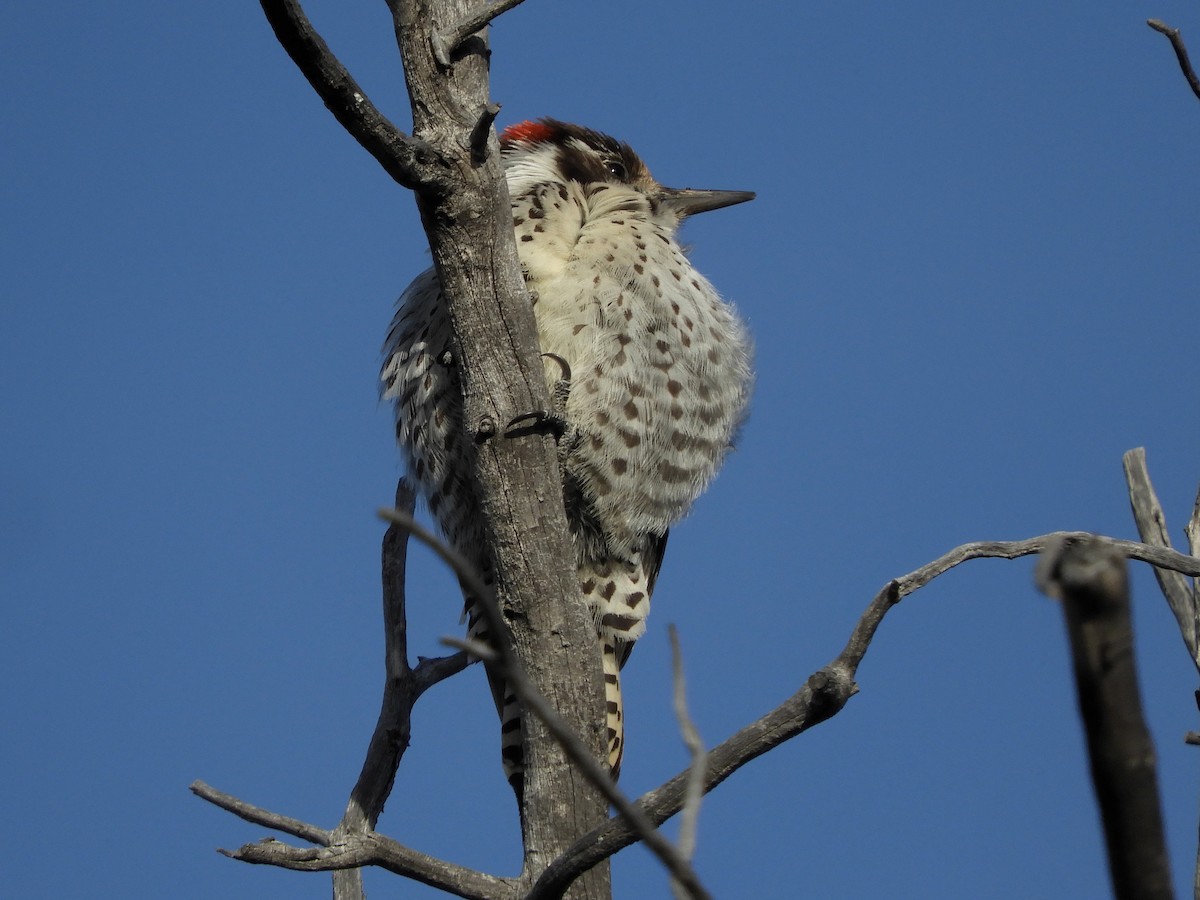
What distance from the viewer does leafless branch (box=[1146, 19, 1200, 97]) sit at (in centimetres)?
261

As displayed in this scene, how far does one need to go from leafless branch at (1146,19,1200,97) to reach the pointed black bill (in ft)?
7.78

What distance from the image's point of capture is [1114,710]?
3.06 feet

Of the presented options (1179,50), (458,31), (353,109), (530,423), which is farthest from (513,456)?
(1179,50)

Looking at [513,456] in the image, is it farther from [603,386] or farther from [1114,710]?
[1114,710]

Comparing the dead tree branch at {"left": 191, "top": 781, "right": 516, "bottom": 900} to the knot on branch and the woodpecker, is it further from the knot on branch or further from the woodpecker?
the knot on branch

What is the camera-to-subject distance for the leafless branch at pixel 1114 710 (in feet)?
2.99

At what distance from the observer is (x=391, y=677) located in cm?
372

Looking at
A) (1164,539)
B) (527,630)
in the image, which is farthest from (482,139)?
(1164,539)

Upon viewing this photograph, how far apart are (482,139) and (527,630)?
3.94 ft

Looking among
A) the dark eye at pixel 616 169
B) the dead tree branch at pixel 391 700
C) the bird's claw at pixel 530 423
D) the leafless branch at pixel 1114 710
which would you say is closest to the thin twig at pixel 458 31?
the bird's claw at pixel 530 423

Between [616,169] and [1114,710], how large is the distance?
4083 mm

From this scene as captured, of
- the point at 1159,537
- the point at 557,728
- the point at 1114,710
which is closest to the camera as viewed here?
the point at 1114,710

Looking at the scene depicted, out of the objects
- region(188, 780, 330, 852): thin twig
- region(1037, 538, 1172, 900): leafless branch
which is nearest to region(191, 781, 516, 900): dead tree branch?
region(188, 780, 330, 852): thin twig

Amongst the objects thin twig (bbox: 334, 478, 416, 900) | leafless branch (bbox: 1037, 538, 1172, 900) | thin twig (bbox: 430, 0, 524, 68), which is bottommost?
leafless branch (bbox: 1037, 538, 1172, 900)
